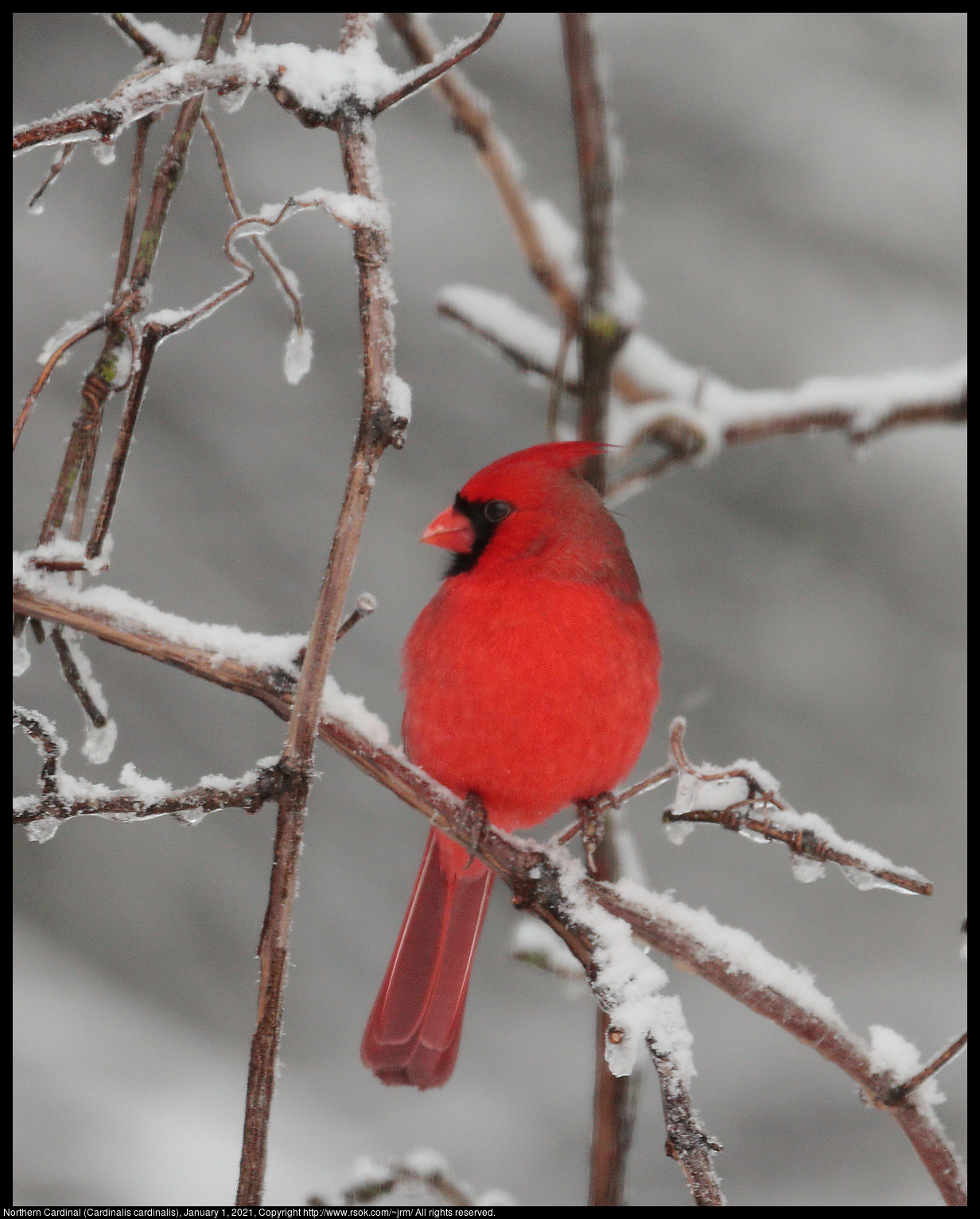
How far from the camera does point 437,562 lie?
1.94 metres

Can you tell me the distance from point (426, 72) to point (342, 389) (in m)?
1.48

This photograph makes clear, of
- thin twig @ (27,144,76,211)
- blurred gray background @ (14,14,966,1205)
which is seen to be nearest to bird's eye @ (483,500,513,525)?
thin twig @ (27,144,76,211)

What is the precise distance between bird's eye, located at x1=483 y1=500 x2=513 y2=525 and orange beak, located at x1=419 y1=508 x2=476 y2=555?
0.02 metres

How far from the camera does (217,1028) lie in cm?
209

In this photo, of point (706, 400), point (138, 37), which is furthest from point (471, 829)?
point (706, 400)

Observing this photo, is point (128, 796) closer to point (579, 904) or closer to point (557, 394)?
point (579, 904)

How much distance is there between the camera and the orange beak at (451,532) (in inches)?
47.1

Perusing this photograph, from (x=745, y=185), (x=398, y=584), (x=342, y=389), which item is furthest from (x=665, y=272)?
(x=398, y=584)

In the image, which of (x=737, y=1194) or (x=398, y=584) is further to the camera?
(x=398, y=584)

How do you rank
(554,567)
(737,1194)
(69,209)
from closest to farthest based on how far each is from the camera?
(554,567) < (737,1194) < (69,209)

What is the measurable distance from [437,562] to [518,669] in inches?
32.5

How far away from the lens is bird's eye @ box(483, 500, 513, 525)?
1.22 meters

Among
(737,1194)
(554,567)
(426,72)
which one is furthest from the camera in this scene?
(737,1194)
